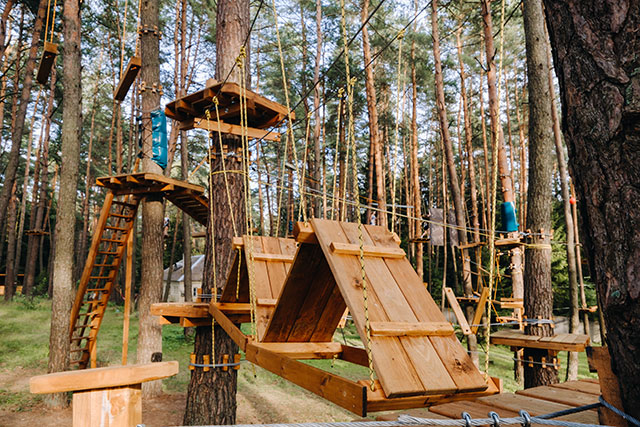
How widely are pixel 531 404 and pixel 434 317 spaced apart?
730 millimetres

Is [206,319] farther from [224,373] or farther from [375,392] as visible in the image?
[375,392]

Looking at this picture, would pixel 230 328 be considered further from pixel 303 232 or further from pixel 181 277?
pixel 181 277

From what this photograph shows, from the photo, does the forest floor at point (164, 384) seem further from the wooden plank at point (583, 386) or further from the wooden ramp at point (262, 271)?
the wooden plank at point (583, 386)

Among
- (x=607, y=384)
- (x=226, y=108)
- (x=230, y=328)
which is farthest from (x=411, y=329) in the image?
(x=226, y=108)

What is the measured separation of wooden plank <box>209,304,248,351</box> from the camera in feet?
8.50

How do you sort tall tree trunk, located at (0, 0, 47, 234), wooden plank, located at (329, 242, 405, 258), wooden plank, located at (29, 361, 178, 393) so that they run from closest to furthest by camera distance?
1. wooden plank, located at (29, 361, 178, 393)
2. wooden plank, located at (329, 242, 405, 258)
3. tall tree trunk, located at (0, 0, 47, 234)

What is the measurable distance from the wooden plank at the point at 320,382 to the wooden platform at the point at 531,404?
0.48 metres

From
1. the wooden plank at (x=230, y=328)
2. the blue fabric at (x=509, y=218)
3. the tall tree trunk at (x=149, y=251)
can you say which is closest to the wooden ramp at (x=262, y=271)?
the wooden plank at (x=230, y=328)

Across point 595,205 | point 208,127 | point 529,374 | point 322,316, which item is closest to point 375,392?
point 595,205

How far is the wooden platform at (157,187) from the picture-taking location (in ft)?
18.8

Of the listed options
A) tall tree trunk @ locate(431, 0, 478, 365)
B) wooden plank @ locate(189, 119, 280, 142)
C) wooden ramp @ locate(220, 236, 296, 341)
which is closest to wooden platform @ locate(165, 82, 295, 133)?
wooden plank @ locate(189, 119, 280, 142)

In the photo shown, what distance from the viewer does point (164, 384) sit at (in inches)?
296

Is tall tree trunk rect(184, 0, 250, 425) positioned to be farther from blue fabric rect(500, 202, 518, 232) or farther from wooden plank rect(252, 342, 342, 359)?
blue fabric rect(500, 202, 518, 232)

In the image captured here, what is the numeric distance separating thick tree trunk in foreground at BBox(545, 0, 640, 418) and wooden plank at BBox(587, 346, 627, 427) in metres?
0.07
